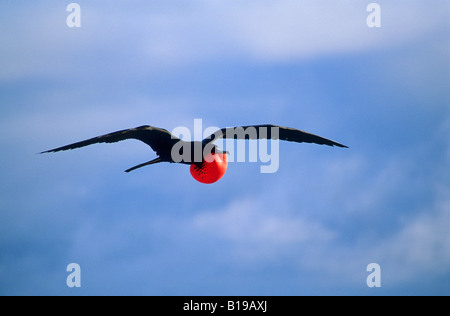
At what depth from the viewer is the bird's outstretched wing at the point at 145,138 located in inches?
369

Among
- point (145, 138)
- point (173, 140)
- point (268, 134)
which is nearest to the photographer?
point (173, 140)

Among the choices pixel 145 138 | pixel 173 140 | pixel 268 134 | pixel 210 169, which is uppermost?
pixel 268 134

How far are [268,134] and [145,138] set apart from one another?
180cm

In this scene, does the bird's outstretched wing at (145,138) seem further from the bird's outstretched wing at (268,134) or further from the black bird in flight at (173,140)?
the bird's outstretched wing at (268,134)

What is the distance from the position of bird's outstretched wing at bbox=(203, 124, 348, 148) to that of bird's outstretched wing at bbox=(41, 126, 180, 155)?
1.77 ft

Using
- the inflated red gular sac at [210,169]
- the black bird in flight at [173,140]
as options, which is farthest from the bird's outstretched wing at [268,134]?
the inflated red gular sac at [210,169]

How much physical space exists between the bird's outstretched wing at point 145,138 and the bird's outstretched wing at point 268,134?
0.54 m

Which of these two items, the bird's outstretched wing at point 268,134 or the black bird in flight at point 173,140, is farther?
the bird's outstretched wing at point 268,134

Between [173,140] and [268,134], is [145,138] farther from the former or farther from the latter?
[268,134]

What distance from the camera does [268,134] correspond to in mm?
10445

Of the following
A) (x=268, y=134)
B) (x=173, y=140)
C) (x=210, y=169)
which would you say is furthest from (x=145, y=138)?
(x=268, y=134)

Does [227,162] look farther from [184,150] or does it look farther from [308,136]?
[308,136]
